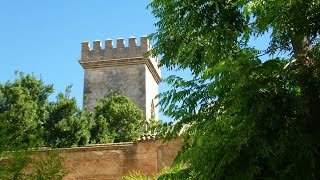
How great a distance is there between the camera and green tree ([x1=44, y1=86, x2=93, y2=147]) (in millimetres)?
21000

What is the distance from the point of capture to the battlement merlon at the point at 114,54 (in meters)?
31.1

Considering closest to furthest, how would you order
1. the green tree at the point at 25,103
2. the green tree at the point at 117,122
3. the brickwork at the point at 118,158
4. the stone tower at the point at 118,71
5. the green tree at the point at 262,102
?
the green tree at the point at 262,102 < the brickwork at the point at 118,158 < the green tree at the point at 25,103 < the green tree at the point at 117,122 < the stone tower at the point at 118,71

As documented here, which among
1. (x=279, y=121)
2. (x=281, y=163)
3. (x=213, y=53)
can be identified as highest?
(x=213, y=53)

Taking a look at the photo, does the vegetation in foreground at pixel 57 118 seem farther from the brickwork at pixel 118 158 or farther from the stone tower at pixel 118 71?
the stone tower at pixel 118 71

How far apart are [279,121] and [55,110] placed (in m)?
18.0

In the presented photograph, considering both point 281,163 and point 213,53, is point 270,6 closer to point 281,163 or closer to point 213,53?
point 213,53

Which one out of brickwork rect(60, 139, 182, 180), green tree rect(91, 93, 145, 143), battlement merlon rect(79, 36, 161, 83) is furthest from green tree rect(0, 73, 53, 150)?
battlement merlon rect(79, 36, 161, 83)

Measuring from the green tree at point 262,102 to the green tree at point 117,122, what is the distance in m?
16.9

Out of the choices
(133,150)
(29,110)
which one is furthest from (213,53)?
(29,110)

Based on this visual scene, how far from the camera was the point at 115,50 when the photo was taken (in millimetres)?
31422

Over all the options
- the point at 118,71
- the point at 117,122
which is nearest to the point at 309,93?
the point at 117,122

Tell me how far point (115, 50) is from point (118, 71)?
128 centimetres

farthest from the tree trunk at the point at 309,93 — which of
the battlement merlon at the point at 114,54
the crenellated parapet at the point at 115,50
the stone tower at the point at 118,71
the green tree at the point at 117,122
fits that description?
the crenellated parapet at the point at 115,50

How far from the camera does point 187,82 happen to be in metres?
5.58
